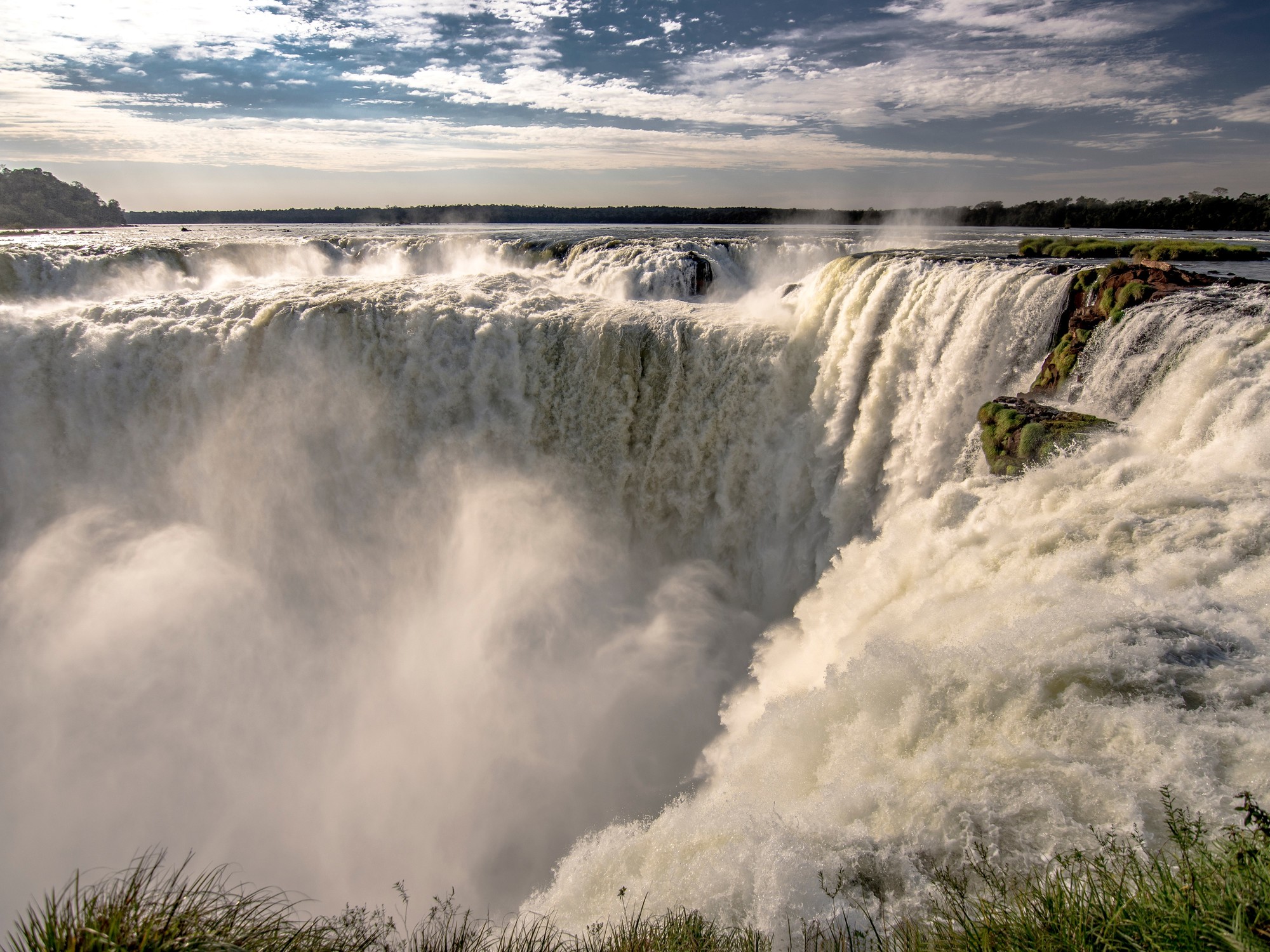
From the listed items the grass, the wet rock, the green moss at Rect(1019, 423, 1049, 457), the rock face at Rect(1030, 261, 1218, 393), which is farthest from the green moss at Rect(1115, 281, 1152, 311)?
the wet rock

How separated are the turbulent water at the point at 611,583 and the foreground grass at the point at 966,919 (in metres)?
0.17

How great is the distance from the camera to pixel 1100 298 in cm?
731

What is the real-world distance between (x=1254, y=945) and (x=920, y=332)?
7.91 meters

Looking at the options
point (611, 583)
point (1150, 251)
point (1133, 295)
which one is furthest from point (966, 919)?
point (1150, 251)

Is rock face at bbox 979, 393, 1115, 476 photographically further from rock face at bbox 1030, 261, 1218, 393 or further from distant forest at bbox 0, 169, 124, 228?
distant forest at bbox 0, 169, 124, 228

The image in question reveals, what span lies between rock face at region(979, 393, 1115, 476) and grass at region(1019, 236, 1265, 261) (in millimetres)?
4040

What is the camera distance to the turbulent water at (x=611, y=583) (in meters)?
4.04

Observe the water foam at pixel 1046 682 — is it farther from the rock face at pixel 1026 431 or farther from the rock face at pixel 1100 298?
the rock face at pixel 1100 298

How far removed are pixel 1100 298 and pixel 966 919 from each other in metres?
6.90

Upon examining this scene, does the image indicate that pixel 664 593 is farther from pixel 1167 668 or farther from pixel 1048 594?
pixel 1167 668

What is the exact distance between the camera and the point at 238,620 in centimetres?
1023

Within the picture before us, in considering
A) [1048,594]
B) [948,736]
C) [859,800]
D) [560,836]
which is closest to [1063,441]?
[1048,594]

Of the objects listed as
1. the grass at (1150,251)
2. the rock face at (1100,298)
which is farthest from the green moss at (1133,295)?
the grass at (1150,251)

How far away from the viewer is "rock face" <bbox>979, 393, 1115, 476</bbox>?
6.27 meters
